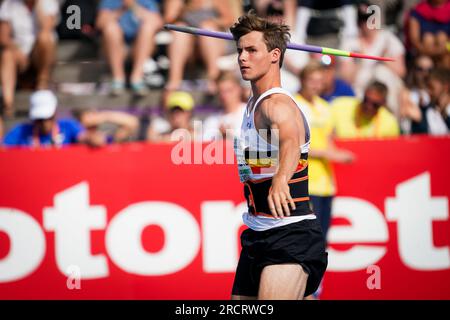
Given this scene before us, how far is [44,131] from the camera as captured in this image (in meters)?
9.32

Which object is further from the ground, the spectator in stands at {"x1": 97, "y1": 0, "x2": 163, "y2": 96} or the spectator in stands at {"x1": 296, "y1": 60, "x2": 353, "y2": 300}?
the spectator in stands at {"x1": 97, "y1": 0, "x2": 163, "y2": 96}

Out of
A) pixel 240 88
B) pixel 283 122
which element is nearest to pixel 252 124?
pixel 283 122

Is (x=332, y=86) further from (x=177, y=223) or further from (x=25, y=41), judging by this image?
(x=25, y=41)

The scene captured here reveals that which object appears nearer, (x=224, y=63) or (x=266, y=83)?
(x=266, y=83)

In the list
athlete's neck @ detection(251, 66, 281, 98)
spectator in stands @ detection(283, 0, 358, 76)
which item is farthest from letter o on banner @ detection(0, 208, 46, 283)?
spectator in stands @ detection(283, 0, 358, 76)

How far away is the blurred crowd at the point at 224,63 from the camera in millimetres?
9406

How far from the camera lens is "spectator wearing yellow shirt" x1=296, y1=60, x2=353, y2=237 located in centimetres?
879

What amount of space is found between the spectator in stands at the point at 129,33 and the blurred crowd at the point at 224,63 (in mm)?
11

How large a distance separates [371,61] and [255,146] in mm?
5133

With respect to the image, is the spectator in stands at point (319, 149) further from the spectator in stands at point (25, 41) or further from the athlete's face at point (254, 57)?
the spectator in stands at point (25, 41)

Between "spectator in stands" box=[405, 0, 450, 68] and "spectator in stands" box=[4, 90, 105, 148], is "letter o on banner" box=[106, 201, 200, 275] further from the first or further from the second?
"spectator in stands" box=[405, 0, 450, 68]

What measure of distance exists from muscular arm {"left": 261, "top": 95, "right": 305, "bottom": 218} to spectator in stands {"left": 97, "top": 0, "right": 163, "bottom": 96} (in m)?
4.82

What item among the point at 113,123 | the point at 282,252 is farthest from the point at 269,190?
the point at 113,123

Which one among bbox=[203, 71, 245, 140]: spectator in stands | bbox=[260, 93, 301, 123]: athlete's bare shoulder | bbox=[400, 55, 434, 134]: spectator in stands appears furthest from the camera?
bbox=[400, 55, 434, 134]: spectator in stands
